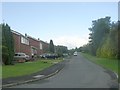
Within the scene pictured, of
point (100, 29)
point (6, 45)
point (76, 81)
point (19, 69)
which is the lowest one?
point (76, 81)

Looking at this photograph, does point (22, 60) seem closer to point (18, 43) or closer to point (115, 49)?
point (18, 43)

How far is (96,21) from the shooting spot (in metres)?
95.5

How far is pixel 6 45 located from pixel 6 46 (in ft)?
1.04

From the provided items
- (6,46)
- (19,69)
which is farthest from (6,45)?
(19,69)

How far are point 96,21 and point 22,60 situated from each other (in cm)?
4513

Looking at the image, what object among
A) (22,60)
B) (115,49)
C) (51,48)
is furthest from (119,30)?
(51,48)

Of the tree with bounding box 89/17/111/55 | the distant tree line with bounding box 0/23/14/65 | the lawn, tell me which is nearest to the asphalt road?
the lawn

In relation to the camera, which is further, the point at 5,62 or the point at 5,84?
the point at 5,62

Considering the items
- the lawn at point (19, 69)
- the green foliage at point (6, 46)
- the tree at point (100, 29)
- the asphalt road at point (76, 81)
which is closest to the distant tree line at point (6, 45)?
the green foliage at point (6, 46)

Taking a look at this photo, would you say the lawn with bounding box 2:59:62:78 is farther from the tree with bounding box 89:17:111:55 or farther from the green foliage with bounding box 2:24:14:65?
the tree with bounding box 89:17:111:55

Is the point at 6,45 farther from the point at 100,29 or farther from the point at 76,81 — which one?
the point at 100,29

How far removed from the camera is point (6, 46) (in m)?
43.4

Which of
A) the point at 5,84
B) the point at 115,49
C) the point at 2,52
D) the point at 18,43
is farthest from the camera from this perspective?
the point at 18,43

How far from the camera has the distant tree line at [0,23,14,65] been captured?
42.7m
